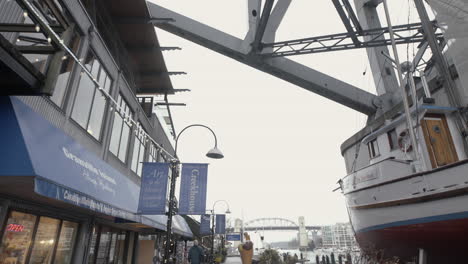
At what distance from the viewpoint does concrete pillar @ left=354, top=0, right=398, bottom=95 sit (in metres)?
17.0

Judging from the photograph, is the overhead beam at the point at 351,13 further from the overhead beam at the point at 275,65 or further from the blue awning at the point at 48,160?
the blue awning at the point at 48,160

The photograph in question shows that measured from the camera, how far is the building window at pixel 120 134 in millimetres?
12307

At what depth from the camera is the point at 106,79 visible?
447 inches

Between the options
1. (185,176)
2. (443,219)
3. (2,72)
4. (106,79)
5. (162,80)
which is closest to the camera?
(2,72)

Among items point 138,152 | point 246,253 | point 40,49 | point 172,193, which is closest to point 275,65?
point 138,152

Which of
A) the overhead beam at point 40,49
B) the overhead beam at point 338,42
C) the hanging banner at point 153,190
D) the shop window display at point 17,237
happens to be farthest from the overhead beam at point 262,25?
the shop window display at point 17,237

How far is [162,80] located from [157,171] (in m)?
13.2

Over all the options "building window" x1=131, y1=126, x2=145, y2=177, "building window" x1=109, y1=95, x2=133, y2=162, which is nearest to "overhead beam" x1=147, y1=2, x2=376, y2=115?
"building window" x1=109, y1=95, x2=133, y2=162

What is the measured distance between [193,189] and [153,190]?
1.54 metres

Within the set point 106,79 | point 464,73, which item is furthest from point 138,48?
point 464,73

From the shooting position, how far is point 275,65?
18.7 metres

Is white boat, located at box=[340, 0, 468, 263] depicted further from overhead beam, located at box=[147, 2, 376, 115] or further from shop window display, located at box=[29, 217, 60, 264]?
shop window display, located at box=[29, 217, 60, 264]

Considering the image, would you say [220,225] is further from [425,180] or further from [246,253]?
[425,180]

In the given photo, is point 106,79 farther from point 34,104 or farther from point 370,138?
point 370,138
